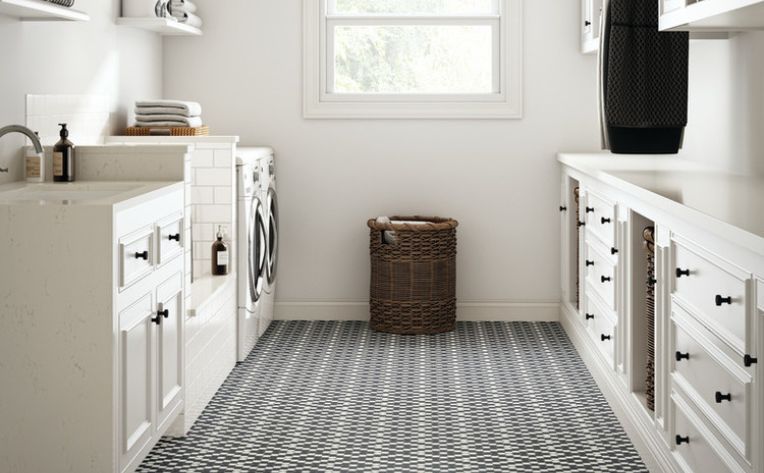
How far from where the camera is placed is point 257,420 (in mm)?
4094

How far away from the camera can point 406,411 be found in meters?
4.21

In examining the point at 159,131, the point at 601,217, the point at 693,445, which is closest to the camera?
the point at 693,445

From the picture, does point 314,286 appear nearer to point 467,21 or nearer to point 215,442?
point 467,21

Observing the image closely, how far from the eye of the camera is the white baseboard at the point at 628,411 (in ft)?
10.9

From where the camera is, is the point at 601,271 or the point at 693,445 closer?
the point at 693,445

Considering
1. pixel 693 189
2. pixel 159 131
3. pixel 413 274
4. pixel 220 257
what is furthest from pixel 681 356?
pixel 159 131

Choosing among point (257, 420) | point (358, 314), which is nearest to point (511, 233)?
point (358, 314)

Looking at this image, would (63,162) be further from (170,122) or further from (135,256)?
(170,122)

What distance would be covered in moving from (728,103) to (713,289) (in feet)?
6.35

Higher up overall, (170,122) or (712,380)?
(170,122)

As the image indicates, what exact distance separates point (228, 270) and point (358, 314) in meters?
1.31

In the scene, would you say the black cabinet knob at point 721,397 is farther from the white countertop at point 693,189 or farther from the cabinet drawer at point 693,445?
the white countertop at point 693,189

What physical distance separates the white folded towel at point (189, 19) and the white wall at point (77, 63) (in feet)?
0.70

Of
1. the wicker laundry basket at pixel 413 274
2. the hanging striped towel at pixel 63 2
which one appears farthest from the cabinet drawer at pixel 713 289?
the wicker laundry basket at pixel 413 274
